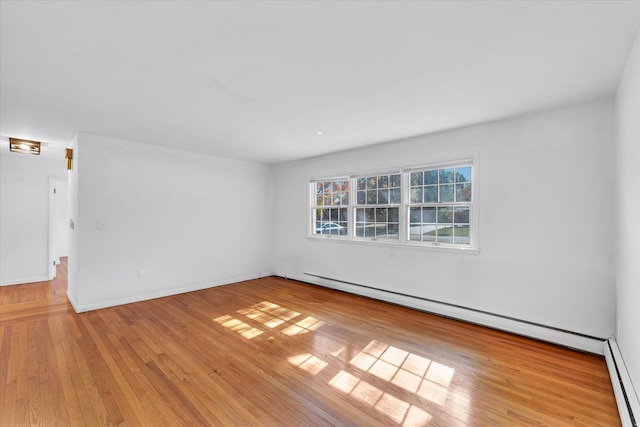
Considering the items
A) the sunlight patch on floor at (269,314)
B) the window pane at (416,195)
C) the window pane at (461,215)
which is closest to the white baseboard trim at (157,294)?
the sunlight patch on floor at (269,314)

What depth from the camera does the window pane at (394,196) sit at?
4.34 m

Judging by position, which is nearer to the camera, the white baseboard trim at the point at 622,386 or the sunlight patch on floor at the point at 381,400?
the white baseboard trim at the point at 622,386

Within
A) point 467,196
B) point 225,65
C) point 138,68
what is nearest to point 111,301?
point 138,68

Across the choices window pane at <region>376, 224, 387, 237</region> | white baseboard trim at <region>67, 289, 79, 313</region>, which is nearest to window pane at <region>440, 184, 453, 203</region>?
window pane at <region>376, 224, 387, 237</region>

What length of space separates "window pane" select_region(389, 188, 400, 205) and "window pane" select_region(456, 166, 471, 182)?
89 cm

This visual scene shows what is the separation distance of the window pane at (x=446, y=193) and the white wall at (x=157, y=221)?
3728 mm

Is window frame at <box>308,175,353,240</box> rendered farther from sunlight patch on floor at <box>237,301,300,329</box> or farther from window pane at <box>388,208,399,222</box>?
sunlight patch on floor at <box>237,301,300,329</box>

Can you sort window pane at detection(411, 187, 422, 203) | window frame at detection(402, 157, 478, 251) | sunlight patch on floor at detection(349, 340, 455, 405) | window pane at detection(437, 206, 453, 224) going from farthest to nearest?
window pane at detection(411, 187, 422, 203), window pane at detection(437, 206, 453, 224), window frame at detection(402, 157, 478, 251), sunlight patch on floor at detection(349, 340, 455, 405)

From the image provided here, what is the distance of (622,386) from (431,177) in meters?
2.71

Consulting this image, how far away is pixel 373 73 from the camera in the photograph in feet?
7.30

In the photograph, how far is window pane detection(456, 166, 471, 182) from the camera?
3626 mm

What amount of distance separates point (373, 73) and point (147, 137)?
353cm

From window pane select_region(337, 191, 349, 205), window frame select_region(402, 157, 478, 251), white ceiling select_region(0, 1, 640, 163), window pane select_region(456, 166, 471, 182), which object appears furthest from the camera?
window pane select_region(337, 191, 349, 205)

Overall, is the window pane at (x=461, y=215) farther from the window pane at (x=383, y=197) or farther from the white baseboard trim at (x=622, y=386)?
the white baseboard trim at (x=622, y=386)
